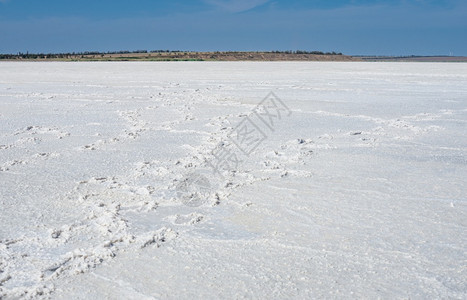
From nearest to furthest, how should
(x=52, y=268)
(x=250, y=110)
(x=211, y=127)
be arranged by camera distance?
(x=52, y=268), (x=211, y=127), (x=250, y=110)

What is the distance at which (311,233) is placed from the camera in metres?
2.43

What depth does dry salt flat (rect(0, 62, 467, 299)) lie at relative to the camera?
195 cm

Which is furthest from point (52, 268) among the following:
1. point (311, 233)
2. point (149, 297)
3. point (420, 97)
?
point (420, 97)

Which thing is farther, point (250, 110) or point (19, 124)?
point (250, 110)

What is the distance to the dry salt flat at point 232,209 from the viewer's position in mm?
1947

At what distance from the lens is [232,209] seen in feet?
Answer: 9.15

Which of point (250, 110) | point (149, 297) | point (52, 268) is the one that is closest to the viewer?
point (149, 297)

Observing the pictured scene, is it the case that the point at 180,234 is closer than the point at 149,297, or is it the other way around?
the point at 149,297

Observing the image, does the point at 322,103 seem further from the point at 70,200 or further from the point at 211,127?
the point at 70,200

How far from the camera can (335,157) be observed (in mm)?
4090

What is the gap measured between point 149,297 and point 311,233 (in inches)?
37.1

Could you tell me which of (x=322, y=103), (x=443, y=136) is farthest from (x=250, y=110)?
(x=443, y=136)

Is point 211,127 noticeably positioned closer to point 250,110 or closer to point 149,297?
point 250,110

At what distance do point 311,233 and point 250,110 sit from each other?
470 centimetres
